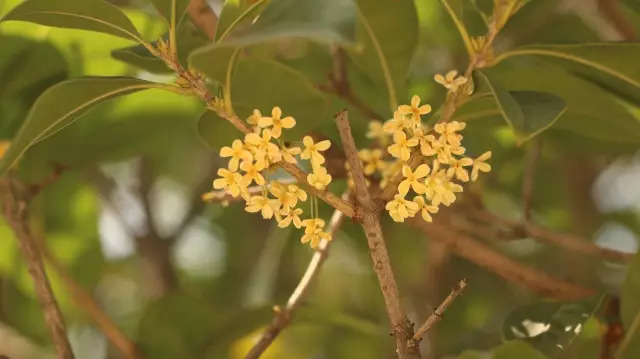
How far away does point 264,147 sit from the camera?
71 centimetres

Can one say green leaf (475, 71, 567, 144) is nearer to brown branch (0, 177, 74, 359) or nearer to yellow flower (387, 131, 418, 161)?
yellow flower (387, 131, 418, 161)

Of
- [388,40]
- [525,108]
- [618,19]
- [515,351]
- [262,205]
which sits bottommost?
[515,351]

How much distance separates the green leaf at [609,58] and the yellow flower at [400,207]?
0.22m

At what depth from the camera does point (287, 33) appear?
1.87ft

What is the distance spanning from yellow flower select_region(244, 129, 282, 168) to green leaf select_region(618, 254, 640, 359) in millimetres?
467

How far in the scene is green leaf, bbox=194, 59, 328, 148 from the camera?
0.87 metres

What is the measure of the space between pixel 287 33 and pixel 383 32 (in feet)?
1.39

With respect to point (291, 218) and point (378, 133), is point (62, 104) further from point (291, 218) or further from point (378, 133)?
point (378, 133)

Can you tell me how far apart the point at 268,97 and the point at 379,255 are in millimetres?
255

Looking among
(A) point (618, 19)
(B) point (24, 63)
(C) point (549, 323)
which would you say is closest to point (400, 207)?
(C) point (549, 323)

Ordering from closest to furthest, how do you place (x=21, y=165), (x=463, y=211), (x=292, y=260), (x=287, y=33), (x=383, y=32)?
(x=287, y=33) → (x=383, y=32) → (x=21, y=165) → (x=463, y=211) → (x=292, y=260)

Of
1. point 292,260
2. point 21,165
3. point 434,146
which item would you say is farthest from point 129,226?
point 434,146

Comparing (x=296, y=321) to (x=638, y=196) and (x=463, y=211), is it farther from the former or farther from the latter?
(x=638, y=196)

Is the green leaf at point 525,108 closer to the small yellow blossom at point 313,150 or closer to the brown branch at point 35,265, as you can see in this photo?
the small yellow blossom at point 313,150
